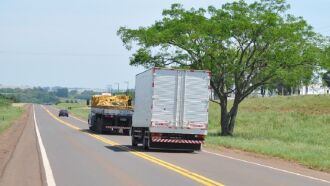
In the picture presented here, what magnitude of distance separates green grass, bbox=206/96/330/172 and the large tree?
166 inches

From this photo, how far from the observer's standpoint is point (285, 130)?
1884 inches

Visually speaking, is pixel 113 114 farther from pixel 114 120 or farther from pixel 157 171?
pixel 157 171

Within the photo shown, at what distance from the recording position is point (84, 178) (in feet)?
47.5

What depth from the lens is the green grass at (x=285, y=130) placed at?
26114 mm

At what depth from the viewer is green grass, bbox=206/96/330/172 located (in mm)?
26114

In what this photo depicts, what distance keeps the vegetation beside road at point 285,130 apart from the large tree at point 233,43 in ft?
13.9

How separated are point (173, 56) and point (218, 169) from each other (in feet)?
85.6

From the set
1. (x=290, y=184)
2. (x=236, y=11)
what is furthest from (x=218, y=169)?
(x=236, y=11)

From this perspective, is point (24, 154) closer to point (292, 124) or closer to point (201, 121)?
point (201, 121)

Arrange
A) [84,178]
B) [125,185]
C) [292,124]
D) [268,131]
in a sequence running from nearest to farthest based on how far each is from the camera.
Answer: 1. [125,185]
2. [84,178]
3. [268,131]
4. [292,124]

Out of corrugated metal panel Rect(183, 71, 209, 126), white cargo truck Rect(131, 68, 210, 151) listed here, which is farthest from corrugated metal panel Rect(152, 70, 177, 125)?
corrugated metal panel Rect(183, 71, 209, 126)

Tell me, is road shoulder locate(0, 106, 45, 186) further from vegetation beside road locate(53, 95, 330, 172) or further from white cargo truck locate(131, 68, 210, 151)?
vegetation beside road locate(53, 95, 330, 172)

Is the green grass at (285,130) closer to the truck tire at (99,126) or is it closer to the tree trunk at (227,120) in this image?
the tree trunk at (227,120)

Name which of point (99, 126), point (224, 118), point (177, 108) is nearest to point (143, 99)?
point (177, 108)
